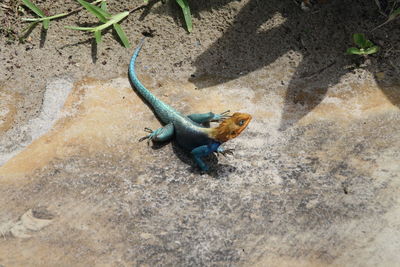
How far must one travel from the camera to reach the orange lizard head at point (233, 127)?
372 cm

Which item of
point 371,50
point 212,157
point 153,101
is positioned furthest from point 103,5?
point 371,50

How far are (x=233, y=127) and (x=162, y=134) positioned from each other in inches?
26.3

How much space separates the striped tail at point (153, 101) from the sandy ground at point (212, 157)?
93 millimetres

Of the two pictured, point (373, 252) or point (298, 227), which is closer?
point (373, 252)

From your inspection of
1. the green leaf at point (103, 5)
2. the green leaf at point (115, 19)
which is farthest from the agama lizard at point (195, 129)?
the green leaf at point (103, 5)

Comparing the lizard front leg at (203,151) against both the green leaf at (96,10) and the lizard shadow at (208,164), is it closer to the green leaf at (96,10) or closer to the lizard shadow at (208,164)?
the lizard shadow at (208,164)

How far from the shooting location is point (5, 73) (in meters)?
4.81

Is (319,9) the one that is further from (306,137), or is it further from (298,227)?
(298,227)

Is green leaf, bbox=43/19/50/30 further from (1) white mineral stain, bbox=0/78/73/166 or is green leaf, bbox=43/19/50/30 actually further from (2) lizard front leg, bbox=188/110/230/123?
(2) lizard front leg, bbox=188/110/230/123

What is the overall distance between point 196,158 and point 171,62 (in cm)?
142

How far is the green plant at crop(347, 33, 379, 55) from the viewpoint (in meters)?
4.61

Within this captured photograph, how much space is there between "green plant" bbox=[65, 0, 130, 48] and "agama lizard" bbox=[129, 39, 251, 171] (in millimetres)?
788

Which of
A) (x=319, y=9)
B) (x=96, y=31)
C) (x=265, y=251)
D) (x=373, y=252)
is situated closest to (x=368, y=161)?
(x=373, y=252)

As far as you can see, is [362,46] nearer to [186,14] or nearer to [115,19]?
[186,14]
